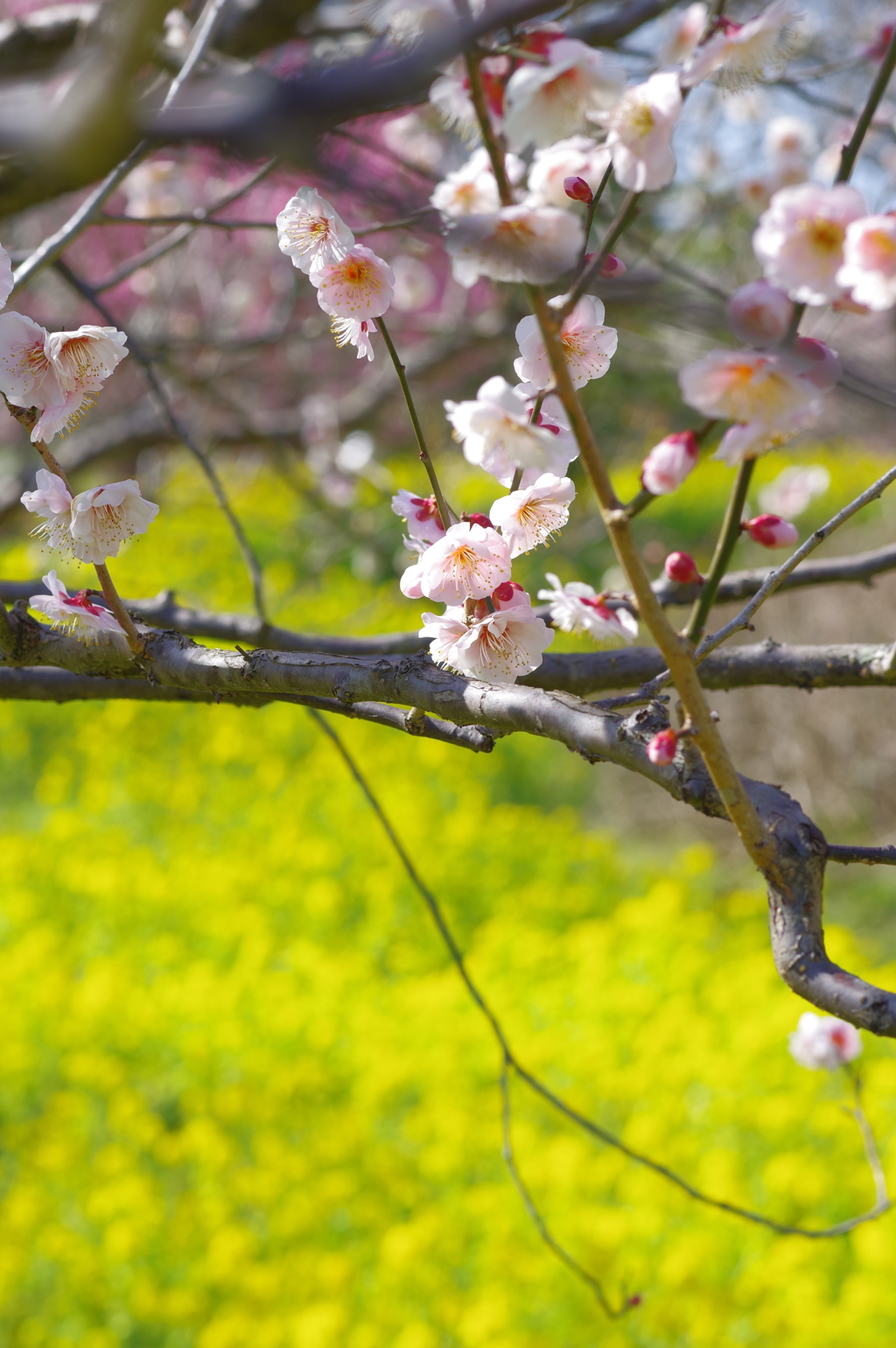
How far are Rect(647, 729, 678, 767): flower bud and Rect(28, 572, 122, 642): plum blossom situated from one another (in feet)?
1.56

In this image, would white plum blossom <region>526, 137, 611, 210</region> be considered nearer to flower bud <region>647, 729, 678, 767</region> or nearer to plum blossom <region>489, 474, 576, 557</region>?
plum blossom <region>489, 474, 576, 557</region>

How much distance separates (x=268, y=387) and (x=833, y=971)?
8506mm

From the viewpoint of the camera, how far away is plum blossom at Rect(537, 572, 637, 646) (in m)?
1.02

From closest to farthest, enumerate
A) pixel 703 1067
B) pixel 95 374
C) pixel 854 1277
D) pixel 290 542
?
pixel 95 374 < pixel 854 1277 < pixel 703 1067 < pixel 290 542

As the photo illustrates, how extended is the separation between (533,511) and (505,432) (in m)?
0.20

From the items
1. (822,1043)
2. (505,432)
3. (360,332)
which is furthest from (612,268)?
(822,1043)

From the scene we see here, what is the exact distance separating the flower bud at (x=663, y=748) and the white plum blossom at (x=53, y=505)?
1.84 ft

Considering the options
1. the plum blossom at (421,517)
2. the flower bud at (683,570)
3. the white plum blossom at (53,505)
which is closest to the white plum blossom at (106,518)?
the white plum blossom at (53,505)

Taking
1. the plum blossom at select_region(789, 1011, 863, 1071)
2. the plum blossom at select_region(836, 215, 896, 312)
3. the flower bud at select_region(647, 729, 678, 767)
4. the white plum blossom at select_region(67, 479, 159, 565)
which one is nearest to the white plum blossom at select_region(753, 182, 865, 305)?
the plum blossom at select_region(836, 215, 896, 312)

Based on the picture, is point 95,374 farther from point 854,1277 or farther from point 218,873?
point 218,873

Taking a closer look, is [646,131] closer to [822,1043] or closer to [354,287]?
[354,287]

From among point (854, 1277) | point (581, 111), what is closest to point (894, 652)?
point (581, 111)

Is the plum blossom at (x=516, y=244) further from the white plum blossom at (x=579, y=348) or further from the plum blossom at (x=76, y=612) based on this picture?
the plum blossom at (x=76, y=612)

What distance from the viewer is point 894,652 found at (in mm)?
1001
